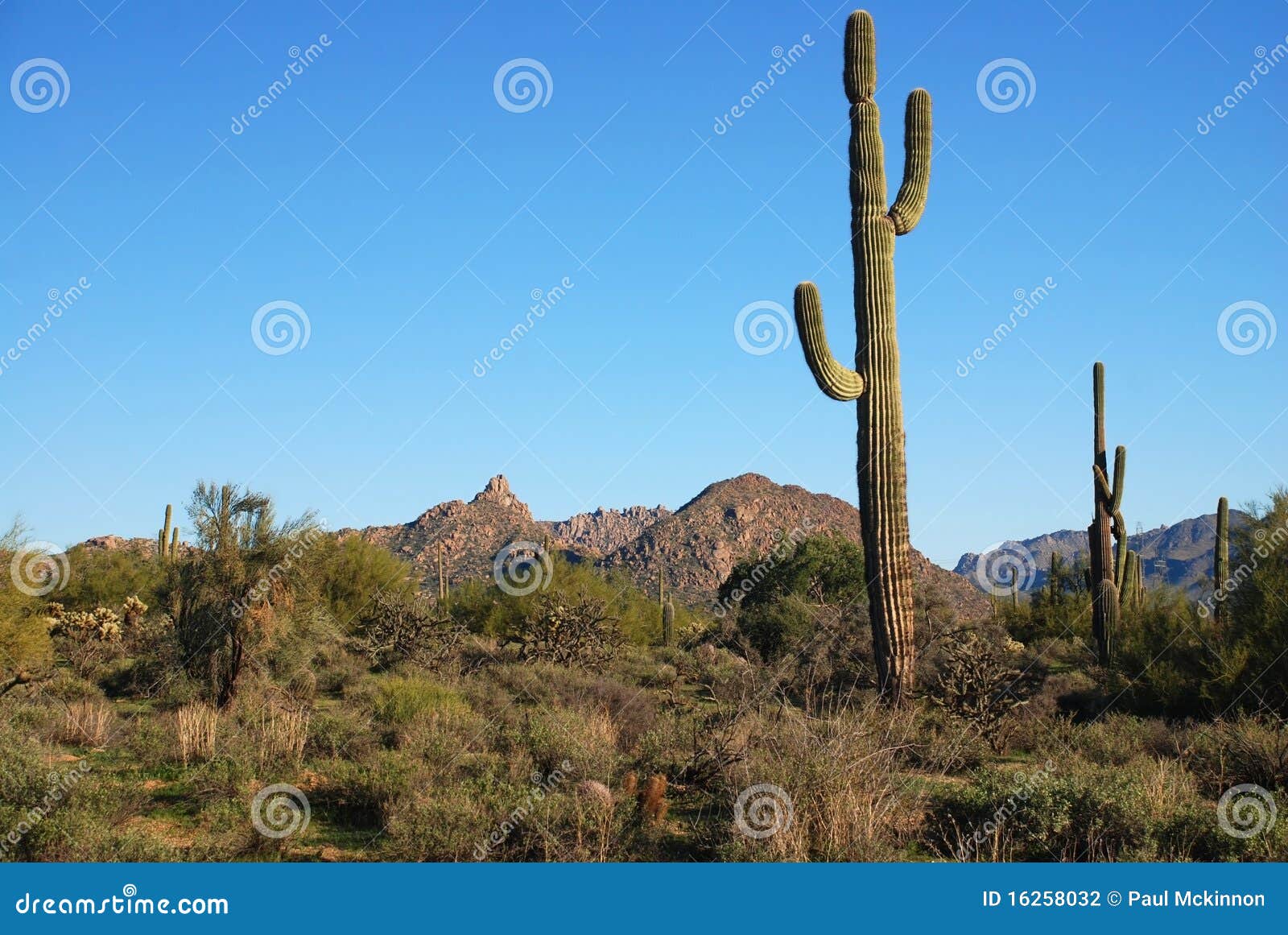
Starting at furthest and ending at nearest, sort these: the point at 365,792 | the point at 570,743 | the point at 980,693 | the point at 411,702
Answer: the point at 411,702
the point at 980,693
the point at 570,743
the point at 365,792

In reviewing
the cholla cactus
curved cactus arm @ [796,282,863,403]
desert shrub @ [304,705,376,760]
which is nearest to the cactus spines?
curved cactus arm @ [796,282,863,403]

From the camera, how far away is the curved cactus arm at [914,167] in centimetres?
1513

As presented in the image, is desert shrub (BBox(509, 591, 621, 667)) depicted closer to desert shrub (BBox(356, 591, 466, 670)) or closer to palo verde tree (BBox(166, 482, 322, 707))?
desert shrub (BBox(356, 591, 466, 670))

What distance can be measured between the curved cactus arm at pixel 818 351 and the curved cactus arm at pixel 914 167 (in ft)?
6.31

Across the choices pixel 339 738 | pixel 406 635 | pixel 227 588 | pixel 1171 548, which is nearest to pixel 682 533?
pixel 406 635

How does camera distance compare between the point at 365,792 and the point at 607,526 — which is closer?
the point at 365,792

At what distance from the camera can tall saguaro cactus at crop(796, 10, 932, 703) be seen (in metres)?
14.1

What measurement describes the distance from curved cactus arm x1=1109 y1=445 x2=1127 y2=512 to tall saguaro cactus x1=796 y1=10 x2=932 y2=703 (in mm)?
9784

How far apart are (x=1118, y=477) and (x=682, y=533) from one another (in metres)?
35.5

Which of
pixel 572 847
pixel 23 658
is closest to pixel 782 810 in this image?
pixel 572 847

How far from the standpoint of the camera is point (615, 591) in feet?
102

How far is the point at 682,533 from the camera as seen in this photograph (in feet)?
187

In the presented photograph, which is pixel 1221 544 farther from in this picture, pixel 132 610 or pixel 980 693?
pixel 132 610

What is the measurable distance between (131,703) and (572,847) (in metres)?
11.4
